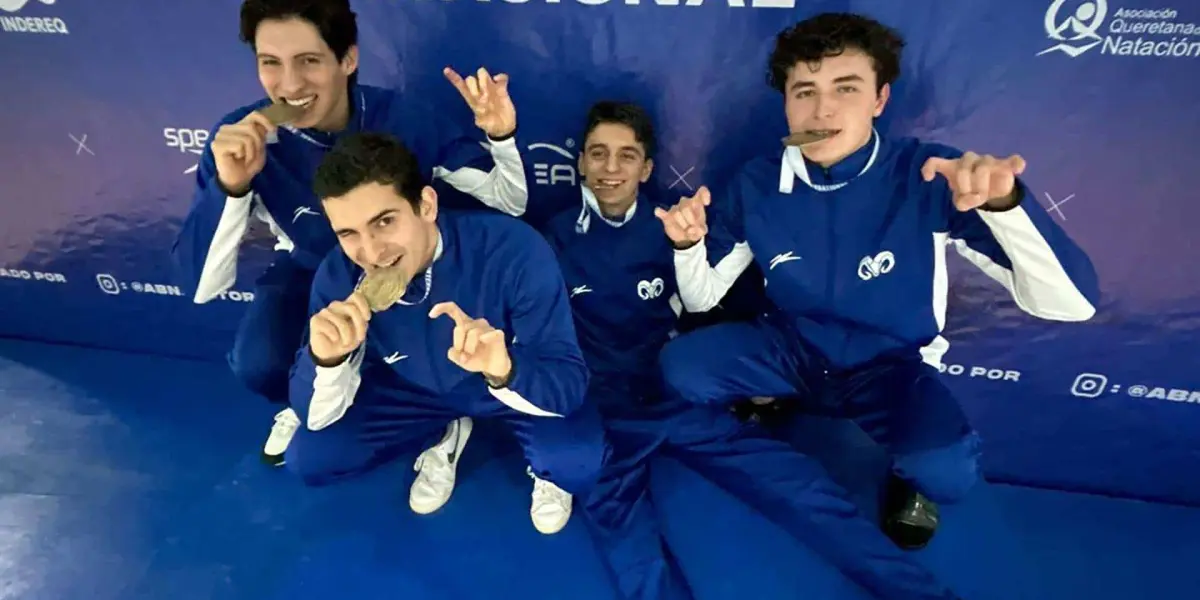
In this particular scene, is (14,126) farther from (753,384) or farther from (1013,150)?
(1013,150)

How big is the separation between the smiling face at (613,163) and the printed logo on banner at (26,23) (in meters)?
1.17

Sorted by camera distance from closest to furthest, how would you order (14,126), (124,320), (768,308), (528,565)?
(528,565) < (768,308) < (14,126) < (124,320)

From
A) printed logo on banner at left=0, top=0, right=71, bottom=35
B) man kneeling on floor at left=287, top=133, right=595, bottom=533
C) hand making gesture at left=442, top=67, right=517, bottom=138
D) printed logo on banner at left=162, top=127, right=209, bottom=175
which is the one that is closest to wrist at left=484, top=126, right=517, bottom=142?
hand making gesture at left=442, top=67, right=517, bottom=138

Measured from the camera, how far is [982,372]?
1655mm

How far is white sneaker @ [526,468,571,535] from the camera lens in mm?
1533

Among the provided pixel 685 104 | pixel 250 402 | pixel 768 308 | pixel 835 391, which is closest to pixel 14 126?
pixel 250 402

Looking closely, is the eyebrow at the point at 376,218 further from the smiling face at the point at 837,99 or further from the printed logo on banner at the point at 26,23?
the printed logo on banner at the point at 26,23

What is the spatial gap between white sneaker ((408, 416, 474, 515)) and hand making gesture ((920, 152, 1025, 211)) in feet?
3.38

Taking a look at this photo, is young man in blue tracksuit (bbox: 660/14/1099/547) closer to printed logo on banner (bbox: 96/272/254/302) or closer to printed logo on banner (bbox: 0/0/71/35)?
printed logo on banner (bbox: 96/272/254/302)

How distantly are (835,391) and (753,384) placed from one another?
6.5 inches

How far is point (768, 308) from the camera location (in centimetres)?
162

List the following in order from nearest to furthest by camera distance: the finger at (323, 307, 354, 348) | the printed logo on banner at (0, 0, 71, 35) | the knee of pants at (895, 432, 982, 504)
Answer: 1. the finger at (323, 307, 354, 348)
2. the knee of pants at (895, 432, 982, 504)
3. the printed logo on banner at (0, 0, 71, 35)

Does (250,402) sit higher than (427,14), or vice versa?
(427,14)

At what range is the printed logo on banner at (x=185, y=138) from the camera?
177cm
